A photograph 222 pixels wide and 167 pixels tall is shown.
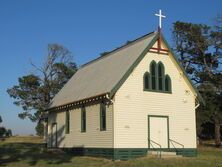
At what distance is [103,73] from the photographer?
106ft

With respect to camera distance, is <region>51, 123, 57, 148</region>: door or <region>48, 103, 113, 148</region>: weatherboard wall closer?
<region>48, 103, 113, 148</region>: weatherboard wall

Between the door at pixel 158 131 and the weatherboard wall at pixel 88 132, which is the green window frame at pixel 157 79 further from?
the weatherboard wall at pixel 88 132

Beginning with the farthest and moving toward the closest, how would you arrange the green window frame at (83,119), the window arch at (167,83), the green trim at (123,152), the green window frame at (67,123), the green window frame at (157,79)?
the green window frame at (67,123)
the green window frame at (83,119)
the window arch at (167,83)
the green window frame at (157,79)
the green trim at (123,152)

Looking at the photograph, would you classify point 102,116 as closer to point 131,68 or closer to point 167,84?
point 131,68

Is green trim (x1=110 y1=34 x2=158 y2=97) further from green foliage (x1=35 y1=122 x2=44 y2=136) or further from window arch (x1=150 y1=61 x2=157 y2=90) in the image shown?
green foliage (x1=35 y1=122 x2=44 y2=136)

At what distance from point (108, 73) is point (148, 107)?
13.6 feet

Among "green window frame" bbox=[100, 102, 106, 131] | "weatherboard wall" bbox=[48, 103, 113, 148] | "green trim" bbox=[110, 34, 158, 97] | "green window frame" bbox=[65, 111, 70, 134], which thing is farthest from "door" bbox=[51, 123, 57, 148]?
"green trim" bbox=[110, 34, 158, 97]

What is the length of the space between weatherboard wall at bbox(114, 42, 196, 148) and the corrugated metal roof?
84cm

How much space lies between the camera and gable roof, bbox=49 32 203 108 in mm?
28286

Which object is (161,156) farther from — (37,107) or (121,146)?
(37,107)

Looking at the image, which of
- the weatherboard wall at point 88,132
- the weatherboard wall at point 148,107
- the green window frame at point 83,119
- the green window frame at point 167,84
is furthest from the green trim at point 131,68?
the green window frame at point 83,119

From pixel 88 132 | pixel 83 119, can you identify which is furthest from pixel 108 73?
pixel 88 132

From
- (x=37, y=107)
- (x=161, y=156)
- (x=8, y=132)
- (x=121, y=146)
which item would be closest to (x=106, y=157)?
(x=121, y=146)

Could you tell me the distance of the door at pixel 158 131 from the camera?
2877 centimetres
